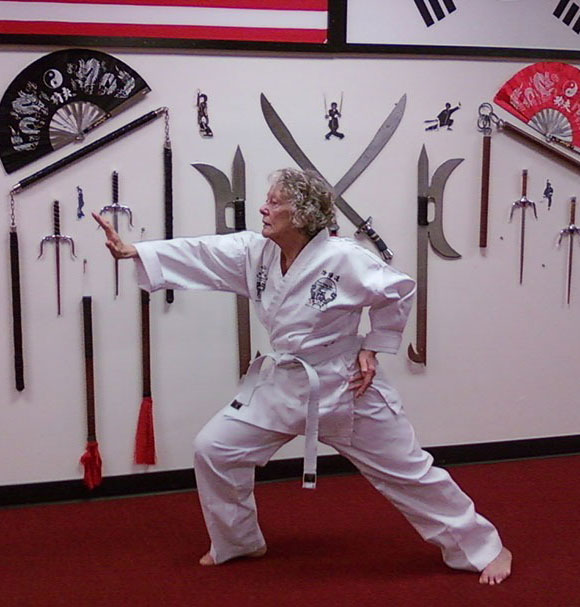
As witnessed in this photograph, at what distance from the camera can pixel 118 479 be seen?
10.2ft

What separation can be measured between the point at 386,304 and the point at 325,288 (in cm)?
19

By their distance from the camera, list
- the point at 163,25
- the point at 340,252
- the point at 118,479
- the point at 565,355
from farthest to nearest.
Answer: the point at 565,355, the point at 118,479, the point at 163,25, the point at 340,252

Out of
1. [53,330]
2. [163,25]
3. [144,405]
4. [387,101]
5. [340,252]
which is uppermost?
[163,25]

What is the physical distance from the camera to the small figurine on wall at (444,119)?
3238 millimetres

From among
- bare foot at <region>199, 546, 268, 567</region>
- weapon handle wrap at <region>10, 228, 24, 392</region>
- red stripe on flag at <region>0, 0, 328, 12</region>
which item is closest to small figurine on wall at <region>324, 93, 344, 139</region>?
red stripe on flag at <region>0, 0, 328, 12</region>

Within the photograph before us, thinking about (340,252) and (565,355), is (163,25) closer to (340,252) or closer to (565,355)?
(340,252)

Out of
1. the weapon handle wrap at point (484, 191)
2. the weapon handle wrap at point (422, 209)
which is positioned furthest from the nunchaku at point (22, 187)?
the weapon handle wrap at point (484, 191)

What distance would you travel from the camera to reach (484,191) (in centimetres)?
330

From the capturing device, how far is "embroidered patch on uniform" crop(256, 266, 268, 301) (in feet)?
8.04

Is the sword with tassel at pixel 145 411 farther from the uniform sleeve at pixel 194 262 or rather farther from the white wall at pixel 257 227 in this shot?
the uniform sleeve at pixel 194 262

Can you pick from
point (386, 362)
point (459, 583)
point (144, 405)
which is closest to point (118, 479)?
point (144, 405)

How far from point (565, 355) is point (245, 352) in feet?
4.82

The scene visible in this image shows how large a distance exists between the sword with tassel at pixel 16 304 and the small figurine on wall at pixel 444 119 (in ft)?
5.47

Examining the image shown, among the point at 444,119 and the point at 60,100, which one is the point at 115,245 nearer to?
the point at 60,100
